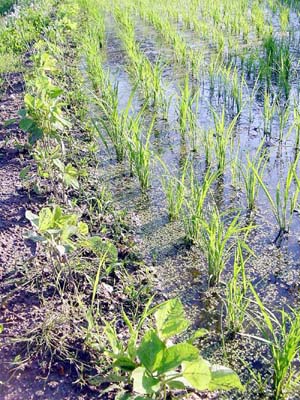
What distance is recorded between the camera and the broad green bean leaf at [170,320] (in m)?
1.33

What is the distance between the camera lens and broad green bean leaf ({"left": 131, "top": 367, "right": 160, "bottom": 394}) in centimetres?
121

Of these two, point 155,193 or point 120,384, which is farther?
point 155,193

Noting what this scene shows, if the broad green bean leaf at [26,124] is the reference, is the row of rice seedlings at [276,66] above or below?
below

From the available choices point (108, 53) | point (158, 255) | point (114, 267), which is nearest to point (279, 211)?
point (158, 255)

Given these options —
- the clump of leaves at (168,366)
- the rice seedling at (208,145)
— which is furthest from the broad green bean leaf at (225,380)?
the rice seedling at (208,145)

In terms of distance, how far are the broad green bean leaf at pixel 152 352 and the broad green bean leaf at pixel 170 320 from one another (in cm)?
8

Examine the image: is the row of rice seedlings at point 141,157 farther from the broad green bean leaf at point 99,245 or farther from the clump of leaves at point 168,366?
the clump of leaves at point 168,366

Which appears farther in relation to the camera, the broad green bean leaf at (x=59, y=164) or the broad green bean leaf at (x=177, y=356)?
the broad green bean leaf at (x=59, y=164)

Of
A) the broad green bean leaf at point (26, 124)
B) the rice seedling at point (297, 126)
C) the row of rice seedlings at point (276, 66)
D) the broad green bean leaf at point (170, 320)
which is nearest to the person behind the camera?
the broad green bean leaf at point (170, 320)

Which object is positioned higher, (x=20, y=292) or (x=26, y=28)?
(x=26, y=28)

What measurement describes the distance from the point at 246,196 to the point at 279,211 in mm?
236

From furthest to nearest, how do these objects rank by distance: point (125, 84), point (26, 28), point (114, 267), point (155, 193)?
point (26, 28), point (125, 84), point (155, 193), point (114, 267)

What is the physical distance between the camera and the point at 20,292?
191cm

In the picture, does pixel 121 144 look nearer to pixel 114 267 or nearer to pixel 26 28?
pixel 114 267
